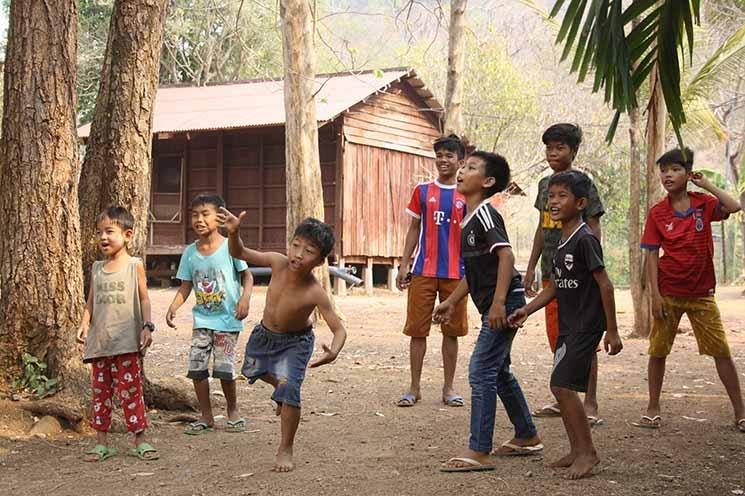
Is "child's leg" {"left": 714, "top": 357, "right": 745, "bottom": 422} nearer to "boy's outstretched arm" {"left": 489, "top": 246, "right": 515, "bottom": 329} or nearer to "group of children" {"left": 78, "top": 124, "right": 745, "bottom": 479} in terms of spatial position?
"group of children" {"left": 78, "top": 124, "right": 745, "bottom": 479}

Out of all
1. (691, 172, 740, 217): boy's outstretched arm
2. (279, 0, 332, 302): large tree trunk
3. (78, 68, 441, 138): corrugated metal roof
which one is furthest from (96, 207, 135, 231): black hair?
(78, 68, 441, 138): corrugated metal roof

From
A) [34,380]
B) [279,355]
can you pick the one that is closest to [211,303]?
[279,355]

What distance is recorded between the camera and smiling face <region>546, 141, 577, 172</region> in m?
5.24

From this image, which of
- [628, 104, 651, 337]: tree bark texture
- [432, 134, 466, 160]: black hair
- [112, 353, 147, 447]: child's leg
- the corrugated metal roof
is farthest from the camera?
the corrugated metal roof

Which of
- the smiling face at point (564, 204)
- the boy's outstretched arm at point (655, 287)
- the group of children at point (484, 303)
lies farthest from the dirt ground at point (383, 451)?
the smiling face at point (564, 204)

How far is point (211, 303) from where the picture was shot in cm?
548

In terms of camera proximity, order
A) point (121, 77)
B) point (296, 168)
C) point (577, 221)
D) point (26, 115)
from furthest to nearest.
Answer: point (296, 168) < point (121, 77) < point (26, 115) < point (577, 221)

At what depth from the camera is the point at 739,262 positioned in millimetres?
32938

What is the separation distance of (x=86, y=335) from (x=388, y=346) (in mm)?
6255

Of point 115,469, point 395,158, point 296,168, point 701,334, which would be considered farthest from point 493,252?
point 395,158

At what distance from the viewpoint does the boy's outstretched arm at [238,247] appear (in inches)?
173

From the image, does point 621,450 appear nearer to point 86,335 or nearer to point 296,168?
point 86,335

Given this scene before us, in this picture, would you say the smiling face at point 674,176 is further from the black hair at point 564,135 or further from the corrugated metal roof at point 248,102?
the corrugated metal roof at point 248,102

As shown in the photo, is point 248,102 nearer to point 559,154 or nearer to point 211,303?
point 211,303
